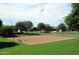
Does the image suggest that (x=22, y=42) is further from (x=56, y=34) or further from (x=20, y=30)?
(x=56, y=34)

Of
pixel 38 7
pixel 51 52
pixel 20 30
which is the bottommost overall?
pixel 51 52

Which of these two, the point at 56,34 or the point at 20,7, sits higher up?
the point at 20,7

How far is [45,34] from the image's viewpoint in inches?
197

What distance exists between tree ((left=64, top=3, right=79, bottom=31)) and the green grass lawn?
0.10 metres

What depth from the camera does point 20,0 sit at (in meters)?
4.91

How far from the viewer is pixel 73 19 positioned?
A: 499 centimetres

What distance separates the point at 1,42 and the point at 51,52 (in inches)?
28.7

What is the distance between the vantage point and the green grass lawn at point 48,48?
192 inches

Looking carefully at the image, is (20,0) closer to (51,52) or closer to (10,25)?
(10,25)

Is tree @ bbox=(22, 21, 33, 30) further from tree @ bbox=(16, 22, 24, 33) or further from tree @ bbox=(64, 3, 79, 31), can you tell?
tree @ bbox=(64, 3, 79, 31)

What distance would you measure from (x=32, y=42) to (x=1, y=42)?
448 mm

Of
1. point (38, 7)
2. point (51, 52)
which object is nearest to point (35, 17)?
point (38, 7)

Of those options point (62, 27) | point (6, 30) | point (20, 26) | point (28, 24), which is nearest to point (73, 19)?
point (62, 27)

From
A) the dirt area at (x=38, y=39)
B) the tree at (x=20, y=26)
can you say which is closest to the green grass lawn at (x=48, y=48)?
the dirt area at (x=38, y=39)
